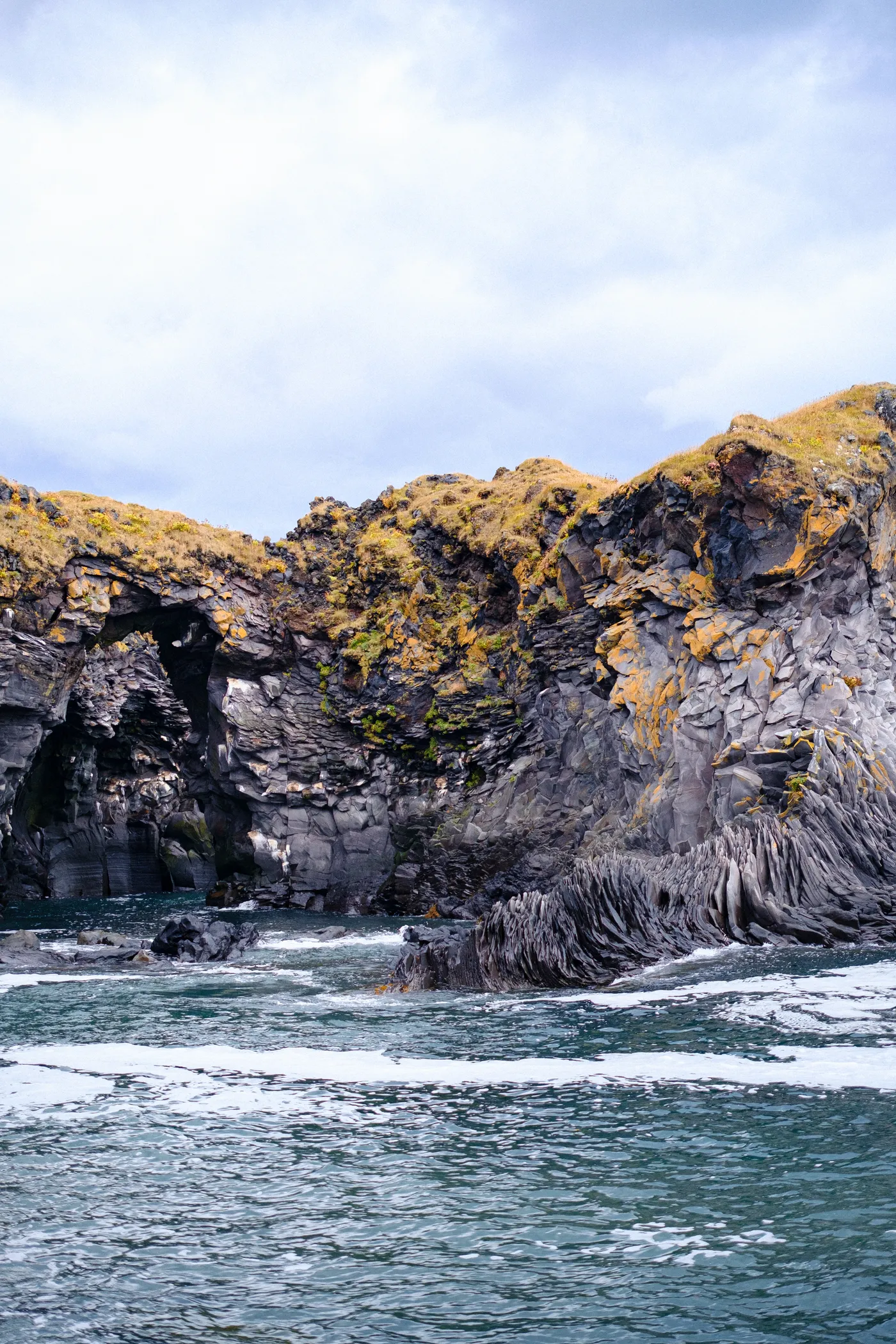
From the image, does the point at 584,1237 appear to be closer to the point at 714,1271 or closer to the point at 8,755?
the point at 714,1271

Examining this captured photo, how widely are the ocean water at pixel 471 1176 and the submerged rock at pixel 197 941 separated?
1005cm

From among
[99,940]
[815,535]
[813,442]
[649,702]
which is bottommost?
[99,940]

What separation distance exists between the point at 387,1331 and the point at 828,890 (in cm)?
1266

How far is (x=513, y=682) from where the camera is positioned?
3594cm

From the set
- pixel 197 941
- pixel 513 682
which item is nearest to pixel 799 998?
pixel 197 941

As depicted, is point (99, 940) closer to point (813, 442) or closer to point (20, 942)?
point (20, 942)

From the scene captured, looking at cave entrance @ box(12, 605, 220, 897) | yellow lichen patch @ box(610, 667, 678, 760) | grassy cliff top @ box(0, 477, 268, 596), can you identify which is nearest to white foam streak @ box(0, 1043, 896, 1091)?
yellow lichen patch @ box(610, 667, 678, 760)

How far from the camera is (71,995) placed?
15297mm

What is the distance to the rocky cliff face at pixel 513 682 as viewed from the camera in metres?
21.1

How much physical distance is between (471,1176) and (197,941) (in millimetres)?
17052

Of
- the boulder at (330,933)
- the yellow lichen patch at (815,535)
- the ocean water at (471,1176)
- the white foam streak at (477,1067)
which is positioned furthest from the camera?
the yellow lichen patch at (815,535)

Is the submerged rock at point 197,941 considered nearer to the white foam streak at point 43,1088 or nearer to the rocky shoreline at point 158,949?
the rocky shoreline at point 158,949

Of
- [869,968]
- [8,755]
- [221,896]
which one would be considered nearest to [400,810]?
[221,896]

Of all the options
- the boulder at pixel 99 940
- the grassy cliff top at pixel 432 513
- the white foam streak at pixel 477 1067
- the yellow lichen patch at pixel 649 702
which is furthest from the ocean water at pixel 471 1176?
the grassy cliff top at pixel 432 513
